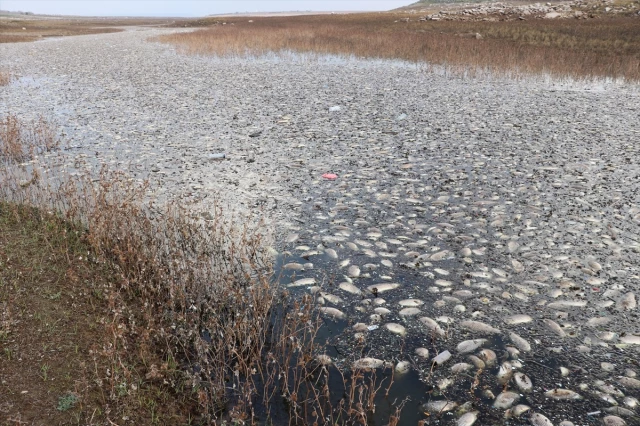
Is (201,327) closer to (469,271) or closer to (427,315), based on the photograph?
(427,315)

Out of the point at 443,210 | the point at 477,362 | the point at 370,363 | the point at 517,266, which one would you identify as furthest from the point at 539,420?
the point at 443,210

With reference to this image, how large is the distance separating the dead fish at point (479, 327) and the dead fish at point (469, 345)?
240 millimetres

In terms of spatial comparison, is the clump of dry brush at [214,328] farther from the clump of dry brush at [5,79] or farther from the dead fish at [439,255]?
the clump of dry brush at [5,79]

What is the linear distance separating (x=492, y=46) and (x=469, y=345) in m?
39.6


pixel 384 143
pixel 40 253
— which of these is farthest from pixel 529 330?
pixel 384 143

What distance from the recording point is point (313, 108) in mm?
21625

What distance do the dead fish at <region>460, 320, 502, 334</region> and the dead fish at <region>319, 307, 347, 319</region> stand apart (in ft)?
5.98

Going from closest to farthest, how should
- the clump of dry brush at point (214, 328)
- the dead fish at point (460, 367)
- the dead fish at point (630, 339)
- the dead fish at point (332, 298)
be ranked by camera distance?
the clump of dry brush at point (214, 328) → the dead fish at point (460, 367) → the dead fish at point (630, 339) → the dead fish at point (332, 298)

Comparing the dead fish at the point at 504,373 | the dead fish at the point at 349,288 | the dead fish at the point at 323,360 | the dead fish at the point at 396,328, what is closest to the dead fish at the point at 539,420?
the dead fish at the point at 504,373

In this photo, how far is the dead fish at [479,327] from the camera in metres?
6.68

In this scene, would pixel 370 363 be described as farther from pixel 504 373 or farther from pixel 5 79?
pixel 5 79

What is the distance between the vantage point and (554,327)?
6.71 metres

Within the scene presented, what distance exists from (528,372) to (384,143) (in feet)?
36.0

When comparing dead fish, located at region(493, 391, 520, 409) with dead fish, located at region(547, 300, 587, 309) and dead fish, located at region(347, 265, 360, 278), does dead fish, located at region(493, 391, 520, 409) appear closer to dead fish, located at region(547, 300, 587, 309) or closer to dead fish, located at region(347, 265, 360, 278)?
dead fish, located at region(547, 300, 587, 309)
